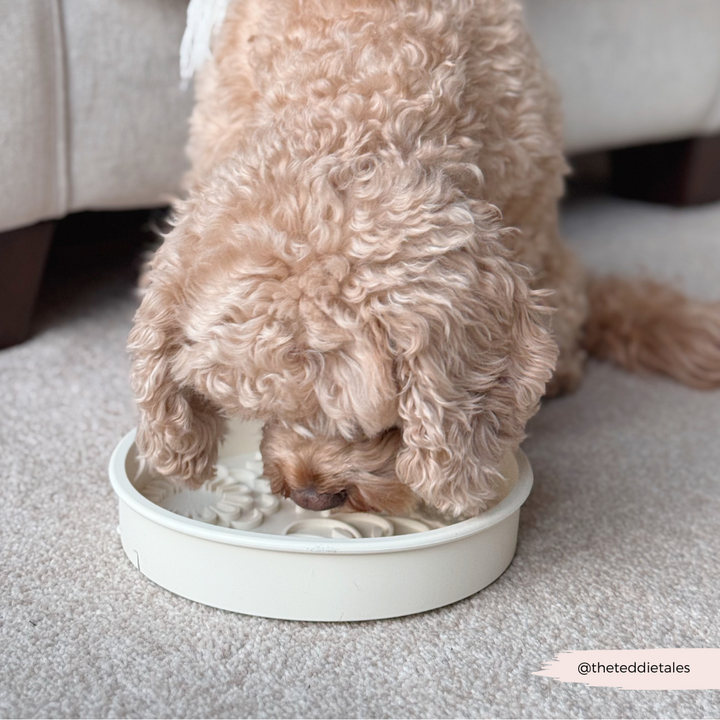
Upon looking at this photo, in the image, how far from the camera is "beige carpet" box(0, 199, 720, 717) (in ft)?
2.55

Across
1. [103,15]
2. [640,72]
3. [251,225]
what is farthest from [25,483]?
[640,72]

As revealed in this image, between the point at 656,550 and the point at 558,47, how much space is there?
4.39 feet

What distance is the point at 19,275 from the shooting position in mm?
1477

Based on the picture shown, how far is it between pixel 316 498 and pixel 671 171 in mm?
1987

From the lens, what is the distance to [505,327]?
0.85 meters

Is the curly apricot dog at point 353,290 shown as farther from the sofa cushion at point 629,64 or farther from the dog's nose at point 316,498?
the sofa cushion at point 629,64

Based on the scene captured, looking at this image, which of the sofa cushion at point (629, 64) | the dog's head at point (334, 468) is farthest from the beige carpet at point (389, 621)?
the sofa cushion at point (629, 64)

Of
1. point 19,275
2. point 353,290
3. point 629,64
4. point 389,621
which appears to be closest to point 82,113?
point 19,275

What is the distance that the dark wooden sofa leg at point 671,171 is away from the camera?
244 centimetres

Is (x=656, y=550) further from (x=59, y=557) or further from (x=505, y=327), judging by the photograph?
(x=59, y=557)

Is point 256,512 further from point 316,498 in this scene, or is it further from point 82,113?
point 82,113

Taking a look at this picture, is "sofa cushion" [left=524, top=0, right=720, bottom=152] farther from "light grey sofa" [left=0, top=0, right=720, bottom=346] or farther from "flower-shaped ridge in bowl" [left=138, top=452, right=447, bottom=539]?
"flower-shaped ridge in bowl" [left=138, top=452, right=447, bottom=539]

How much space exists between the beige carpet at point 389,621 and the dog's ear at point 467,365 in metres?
0.15

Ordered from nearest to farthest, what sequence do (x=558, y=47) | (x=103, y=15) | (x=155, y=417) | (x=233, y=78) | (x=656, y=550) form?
1. (x=155, y=417)
2. (x=656, y=550)
3. (x=233, y=78)
4. (x=103, y=15)
5. (x=558, y=47)
